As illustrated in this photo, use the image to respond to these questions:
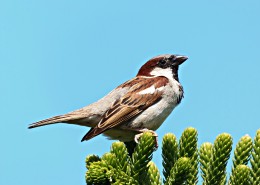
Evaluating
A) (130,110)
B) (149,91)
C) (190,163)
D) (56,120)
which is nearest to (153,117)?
(130,110)

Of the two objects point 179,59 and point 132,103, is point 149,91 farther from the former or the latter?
point 179,59

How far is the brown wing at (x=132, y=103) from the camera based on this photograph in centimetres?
516

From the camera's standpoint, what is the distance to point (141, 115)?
5.38 m

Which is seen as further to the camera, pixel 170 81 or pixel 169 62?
pixel 169 62

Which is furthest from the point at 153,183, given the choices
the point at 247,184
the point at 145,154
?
the point at 247,184

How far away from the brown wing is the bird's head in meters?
0.50

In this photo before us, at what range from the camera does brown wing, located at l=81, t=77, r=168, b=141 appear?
5.16m

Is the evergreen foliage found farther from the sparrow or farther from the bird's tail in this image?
the bird's tail

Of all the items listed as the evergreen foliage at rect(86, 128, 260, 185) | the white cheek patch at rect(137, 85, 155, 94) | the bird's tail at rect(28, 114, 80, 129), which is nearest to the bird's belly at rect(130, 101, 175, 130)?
the white cheek patch at rect(137, 85, 155, 94)

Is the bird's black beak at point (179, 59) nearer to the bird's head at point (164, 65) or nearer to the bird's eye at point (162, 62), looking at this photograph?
the bird's head at point (164, 65)

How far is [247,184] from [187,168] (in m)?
0.40

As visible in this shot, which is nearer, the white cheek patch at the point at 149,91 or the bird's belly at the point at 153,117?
the bird's belly at the point at 153,117

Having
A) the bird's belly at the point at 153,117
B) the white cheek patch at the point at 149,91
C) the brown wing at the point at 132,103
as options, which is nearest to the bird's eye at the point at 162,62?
the brown wing at the point at 132,103

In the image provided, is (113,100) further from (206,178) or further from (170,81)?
(206,178)
